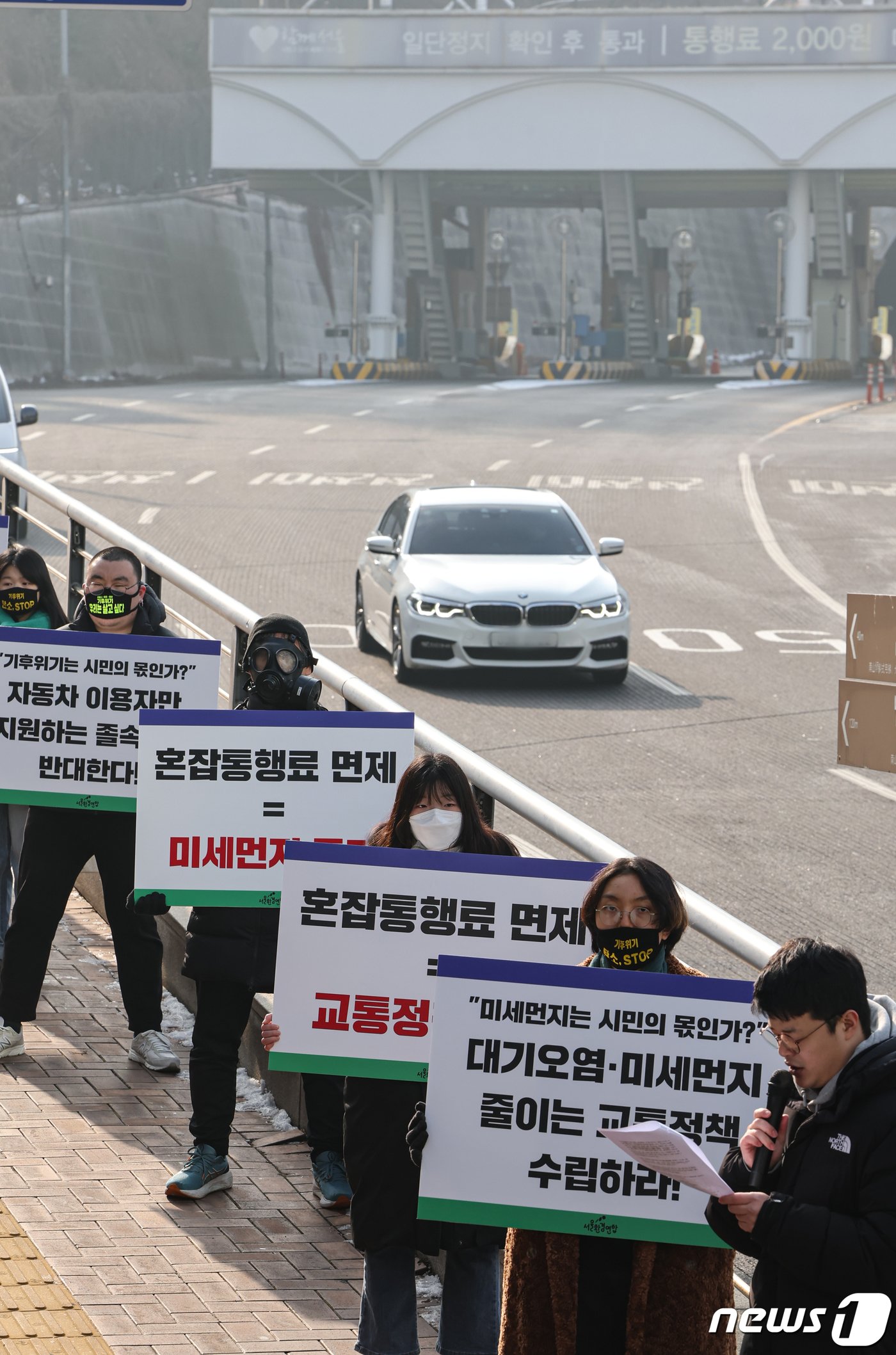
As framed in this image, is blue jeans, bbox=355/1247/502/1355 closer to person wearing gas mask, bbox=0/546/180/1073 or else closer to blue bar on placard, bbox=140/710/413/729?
blue bar on placard, bbox=140/710/413/729

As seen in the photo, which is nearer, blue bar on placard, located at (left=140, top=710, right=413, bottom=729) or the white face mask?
the white face mask

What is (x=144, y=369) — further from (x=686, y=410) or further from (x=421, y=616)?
(x=421, y=616)

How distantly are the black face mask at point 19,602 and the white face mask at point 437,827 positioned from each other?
3128 mm

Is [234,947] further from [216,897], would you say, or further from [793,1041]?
[793,1041]

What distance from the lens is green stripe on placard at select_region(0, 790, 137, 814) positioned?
7410 millimetres

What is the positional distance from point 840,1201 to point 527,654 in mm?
13223

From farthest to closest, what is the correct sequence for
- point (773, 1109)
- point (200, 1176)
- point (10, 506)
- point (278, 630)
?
point (10, 506) → point (278, 630) → point (200, 1176) → point (773, 1109)

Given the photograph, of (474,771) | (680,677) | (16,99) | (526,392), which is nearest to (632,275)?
(526,392)

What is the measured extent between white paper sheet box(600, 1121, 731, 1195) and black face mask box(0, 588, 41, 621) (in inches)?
191

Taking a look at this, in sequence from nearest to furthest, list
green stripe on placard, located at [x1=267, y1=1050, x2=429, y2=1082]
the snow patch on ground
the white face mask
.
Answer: green stripe on placard, located at [x1=267, y1=1050, x2=429, y2=1082] → the white face mask → the snow patch on ground

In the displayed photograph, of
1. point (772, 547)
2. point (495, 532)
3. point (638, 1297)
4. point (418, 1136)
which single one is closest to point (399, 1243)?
point (418, 1136)

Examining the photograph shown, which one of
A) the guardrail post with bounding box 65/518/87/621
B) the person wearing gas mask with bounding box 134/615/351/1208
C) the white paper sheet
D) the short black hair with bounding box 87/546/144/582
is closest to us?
the white paper sheet

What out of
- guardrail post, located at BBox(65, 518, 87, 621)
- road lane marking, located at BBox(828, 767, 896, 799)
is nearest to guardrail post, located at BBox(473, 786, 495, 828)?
guardrail post, located at BBox(65, 518, 87, 621)

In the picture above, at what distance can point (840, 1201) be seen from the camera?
3.55 metres
